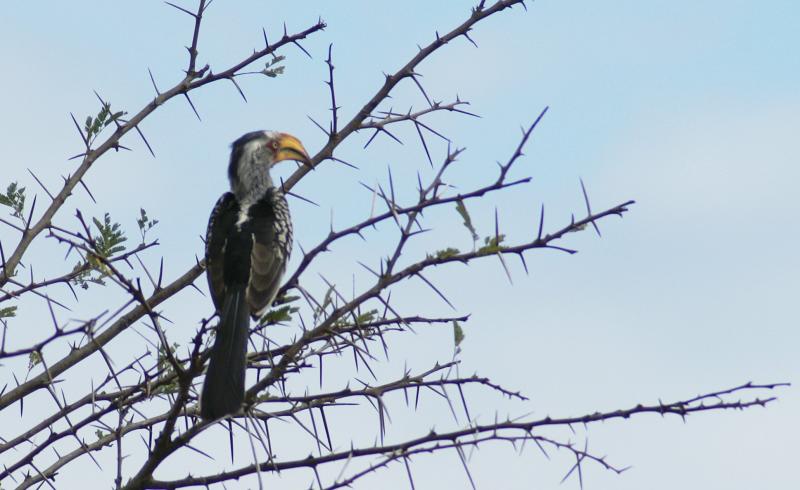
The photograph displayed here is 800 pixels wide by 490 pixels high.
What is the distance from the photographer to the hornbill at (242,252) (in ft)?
13.3

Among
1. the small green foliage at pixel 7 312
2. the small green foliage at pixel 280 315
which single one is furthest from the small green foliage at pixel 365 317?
the small green foliage at pixel 7 312

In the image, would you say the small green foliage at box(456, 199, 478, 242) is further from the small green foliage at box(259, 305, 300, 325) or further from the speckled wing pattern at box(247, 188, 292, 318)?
the speckled wing pattern at box(247, 188, 292, 318)

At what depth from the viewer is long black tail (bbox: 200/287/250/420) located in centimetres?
384

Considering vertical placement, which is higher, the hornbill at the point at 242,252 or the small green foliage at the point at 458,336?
the hornbill at the point at 242,252

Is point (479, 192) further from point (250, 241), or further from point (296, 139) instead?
point (296, 139)

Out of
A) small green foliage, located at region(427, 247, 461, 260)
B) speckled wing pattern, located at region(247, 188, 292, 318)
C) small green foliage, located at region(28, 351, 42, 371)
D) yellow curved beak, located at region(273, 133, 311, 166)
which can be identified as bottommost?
small green foliage, located at region(427, 247, 461, 260)

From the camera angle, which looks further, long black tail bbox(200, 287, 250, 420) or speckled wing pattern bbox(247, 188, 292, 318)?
speckled wing pattern bbox(247, 188, 292, 318)

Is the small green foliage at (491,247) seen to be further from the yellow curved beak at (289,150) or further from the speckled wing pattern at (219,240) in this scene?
the yellow curved beak at (289,150)

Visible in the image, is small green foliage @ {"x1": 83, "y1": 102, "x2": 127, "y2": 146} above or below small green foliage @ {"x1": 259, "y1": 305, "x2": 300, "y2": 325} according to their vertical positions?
above

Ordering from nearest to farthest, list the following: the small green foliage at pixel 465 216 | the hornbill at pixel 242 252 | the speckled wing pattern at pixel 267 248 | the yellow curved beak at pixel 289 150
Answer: the small green foliage at pixel 465 216
the hornbill at pixel 242 252
the speckled wing pattern at pixel 267 248
the yellow curved beak at pixel 289 150

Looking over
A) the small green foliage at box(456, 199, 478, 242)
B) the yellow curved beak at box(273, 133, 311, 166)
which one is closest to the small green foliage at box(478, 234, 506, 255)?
the small green foliage at box(456, 199, 478, 242)

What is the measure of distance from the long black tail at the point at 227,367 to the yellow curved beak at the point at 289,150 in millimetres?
1960

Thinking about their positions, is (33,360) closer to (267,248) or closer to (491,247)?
(267,248)

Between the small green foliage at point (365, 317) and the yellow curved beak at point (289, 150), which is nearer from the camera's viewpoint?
the small green foliage at point (365, 317)
